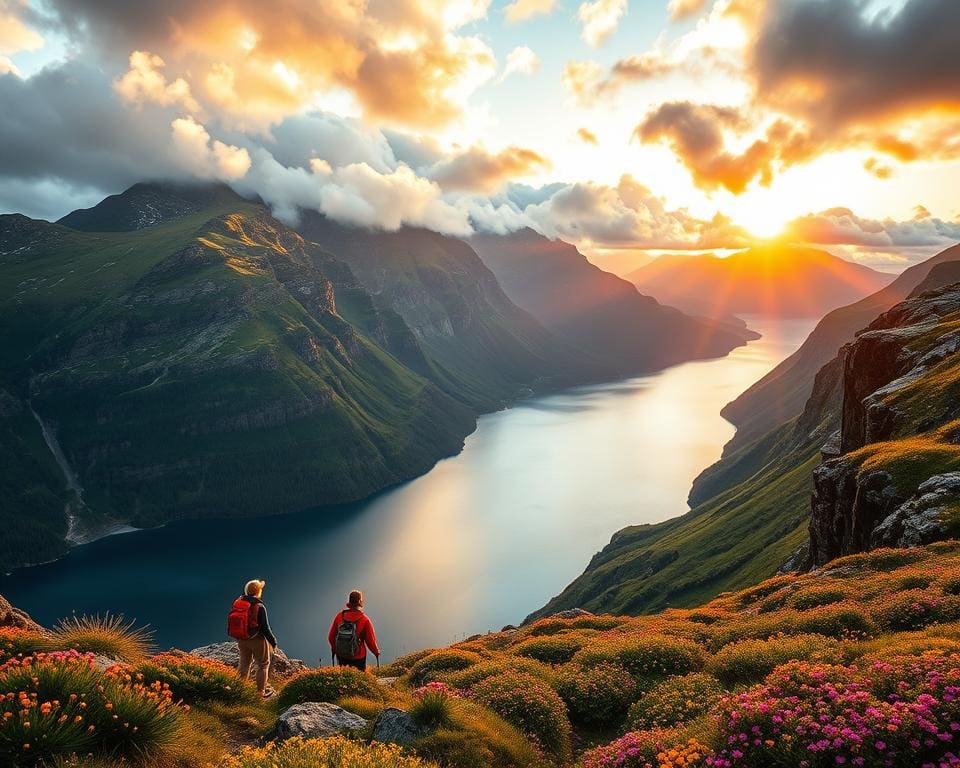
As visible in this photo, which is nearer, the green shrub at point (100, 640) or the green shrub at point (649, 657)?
the green shrub at point (100, 640)

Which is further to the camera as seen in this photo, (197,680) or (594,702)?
(594,702)

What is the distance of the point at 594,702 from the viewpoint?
1809cm

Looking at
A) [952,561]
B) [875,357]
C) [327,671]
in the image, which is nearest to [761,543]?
[875,357]

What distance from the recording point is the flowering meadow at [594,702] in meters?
9.23

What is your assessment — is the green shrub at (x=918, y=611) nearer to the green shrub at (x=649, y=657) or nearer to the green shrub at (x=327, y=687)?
the green shrub at (x=649, y=657)

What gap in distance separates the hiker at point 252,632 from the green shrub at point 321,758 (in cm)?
979

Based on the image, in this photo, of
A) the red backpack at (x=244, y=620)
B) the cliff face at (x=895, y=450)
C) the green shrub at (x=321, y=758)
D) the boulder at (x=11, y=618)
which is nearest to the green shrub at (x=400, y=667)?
the red backpack at (x=244, y=620)

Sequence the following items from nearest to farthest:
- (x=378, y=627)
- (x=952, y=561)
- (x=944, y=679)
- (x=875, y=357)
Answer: (x=944, y=679), (x=952, y=561), (x=875, y=357), (x=378, y=627)

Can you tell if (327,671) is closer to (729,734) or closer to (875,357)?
(729,734)

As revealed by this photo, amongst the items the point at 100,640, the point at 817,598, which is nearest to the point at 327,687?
the point at 100,640

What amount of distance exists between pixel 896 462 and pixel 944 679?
36459mm

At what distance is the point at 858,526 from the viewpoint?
4084 centimetres

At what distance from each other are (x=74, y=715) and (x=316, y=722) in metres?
5.59

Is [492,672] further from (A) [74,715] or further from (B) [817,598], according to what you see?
(B) [817,598]
